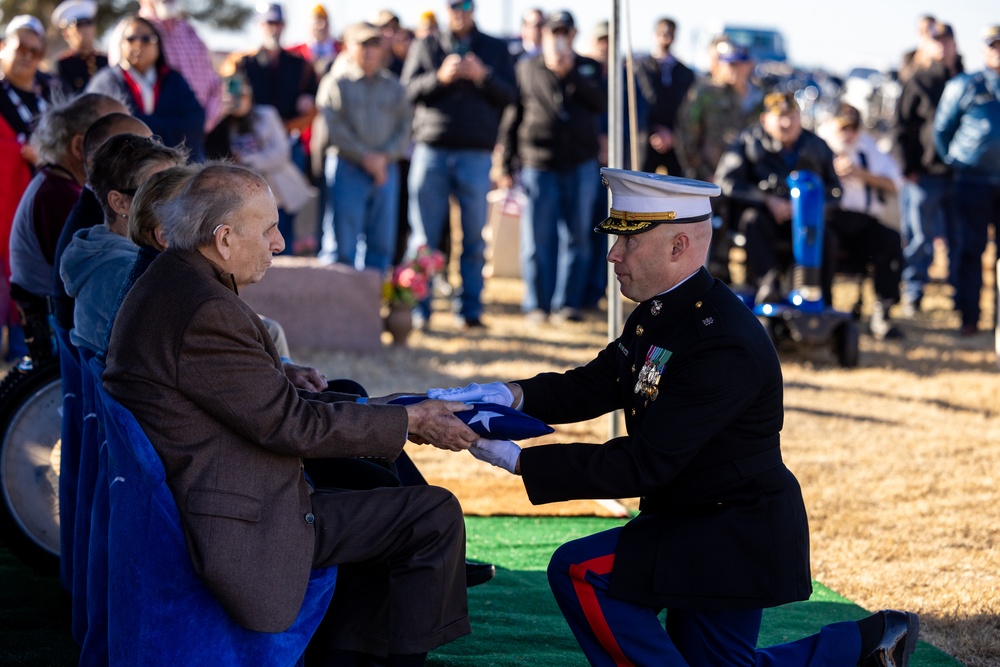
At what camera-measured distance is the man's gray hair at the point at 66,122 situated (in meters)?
4.71

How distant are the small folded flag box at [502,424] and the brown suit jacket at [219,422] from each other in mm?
512

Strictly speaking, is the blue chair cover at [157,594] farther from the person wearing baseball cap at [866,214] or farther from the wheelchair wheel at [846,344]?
the person wearing baseball cap at [866,214]

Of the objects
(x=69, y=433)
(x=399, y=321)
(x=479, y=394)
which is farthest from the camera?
(x=399, y=321)

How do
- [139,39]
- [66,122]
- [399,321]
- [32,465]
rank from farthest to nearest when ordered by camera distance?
1. [399,321]
2. [139,39]
3. [66,122]
4. [32,465]

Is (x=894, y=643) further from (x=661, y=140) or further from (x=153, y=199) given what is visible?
(x=661, y=140)

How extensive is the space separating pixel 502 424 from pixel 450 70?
642 centimetres

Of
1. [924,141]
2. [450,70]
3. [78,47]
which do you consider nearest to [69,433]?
[78,47]

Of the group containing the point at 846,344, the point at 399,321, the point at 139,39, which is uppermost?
the point at 139,39

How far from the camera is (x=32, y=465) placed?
4.61 m

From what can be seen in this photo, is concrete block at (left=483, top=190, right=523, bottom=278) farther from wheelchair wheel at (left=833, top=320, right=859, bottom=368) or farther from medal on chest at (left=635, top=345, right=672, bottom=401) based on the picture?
medal on chest at (left=635, top=345, right=672, bottom=401)

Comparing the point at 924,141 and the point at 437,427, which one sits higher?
the point at 924,141

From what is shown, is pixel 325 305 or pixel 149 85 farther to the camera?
pixel 325 305

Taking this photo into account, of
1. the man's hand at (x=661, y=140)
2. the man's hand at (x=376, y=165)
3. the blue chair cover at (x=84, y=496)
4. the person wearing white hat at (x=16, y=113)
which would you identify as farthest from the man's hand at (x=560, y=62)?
the blue chair cover at (x=84, y=496)

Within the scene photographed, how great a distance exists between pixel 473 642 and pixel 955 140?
7623mm
